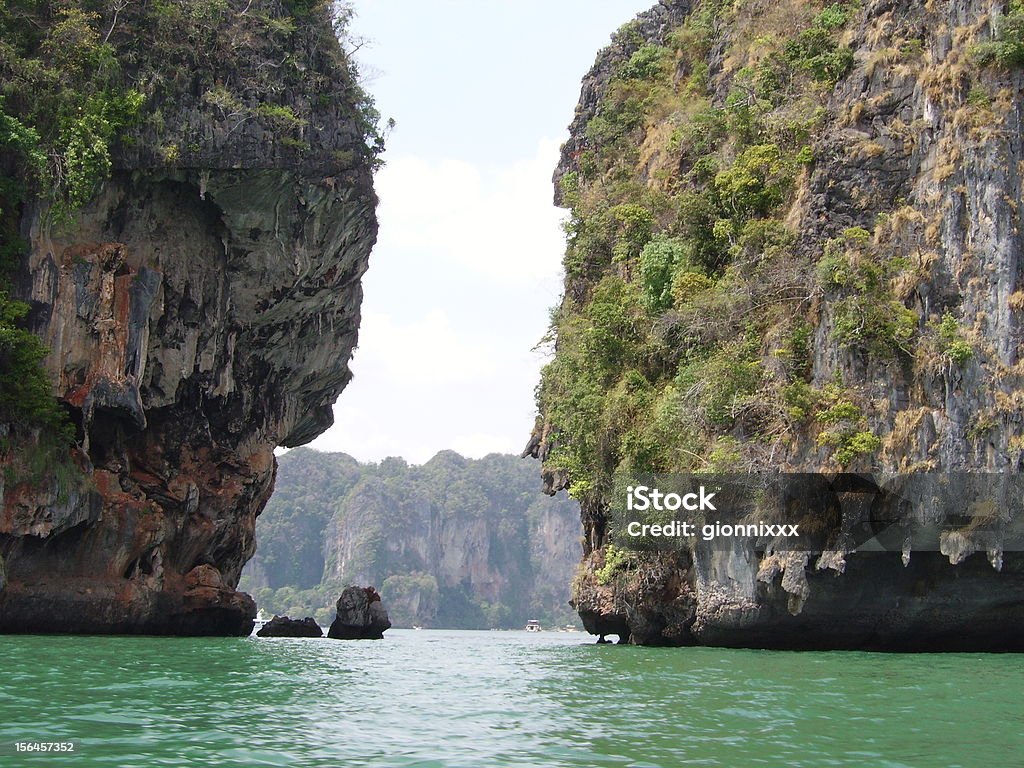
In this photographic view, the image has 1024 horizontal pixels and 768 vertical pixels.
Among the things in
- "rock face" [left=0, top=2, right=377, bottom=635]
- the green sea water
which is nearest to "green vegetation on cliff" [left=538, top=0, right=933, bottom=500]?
the green sea water

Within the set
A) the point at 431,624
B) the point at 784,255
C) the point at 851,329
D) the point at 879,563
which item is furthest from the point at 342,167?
the point at 431,624

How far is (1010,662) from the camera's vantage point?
53.4ft

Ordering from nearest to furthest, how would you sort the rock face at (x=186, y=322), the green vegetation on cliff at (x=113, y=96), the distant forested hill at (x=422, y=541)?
the green vegetation on cliff at (x=113, y=96), the rock face at (x=186, y=322), the distant forested hill at (x=422, y=541)

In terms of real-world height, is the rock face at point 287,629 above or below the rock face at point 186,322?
below

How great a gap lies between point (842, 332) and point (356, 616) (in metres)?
20.9

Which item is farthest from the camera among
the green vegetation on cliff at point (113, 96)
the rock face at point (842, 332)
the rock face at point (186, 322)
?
the rock face at point (186, 322)

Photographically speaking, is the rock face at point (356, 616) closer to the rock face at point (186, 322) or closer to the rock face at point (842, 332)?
the rock face at point (186, 322)

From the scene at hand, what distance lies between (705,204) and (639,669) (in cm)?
1134

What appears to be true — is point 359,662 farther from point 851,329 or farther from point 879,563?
point 851,329

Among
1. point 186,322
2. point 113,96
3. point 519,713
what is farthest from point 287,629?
point 519,713

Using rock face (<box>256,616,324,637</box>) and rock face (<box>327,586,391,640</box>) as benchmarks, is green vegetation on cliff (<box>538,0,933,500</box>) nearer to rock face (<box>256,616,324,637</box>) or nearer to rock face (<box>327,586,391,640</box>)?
rock face (<box>327,586,391,640</box>)

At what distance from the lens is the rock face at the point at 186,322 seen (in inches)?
986

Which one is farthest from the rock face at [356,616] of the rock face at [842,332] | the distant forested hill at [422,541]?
the distant forested hill at [422,541]

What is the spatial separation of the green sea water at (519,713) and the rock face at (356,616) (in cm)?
1813
